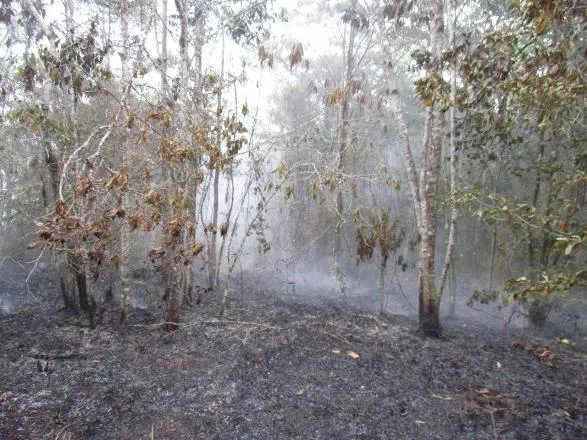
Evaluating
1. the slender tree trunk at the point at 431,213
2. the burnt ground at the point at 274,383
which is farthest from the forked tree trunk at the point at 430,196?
the burnt ground at the point at 274,383

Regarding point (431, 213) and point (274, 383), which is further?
point (431, 213)

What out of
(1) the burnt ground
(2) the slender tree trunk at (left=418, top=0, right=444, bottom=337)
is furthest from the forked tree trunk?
(1) the burnt ground

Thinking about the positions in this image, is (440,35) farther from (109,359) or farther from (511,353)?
(109,359)

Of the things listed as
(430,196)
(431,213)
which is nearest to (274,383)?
(431,213)

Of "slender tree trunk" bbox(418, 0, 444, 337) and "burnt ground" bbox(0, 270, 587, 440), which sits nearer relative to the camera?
"burnt ground" bbox(0, 270, 587, 440)

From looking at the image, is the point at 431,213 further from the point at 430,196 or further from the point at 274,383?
the point at 274,383

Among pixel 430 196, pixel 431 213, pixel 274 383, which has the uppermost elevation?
pixel 430 196

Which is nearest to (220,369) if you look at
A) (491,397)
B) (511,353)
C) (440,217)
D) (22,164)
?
(491,397)

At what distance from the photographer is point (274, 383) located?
212 inches

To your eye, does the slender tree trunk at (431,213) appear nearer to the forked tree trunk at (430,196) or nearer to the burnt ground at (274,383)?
the forked tree trunk at (430,196)

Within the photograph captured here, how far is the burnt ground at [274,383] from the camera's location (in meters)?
4.34

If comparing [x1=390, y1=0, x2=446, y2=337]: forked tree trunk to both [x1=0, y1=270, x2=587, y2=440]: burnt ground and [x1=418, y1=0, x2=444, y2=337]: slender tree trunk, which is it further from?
[x1=0, y1=270, x2=587, y2=440]: burnt ground

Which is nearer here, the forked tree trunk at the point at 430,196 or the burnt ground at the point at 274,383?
the burnt ground at the point at 274,383

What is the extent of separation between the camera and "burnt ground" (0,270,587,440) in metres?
4.34
